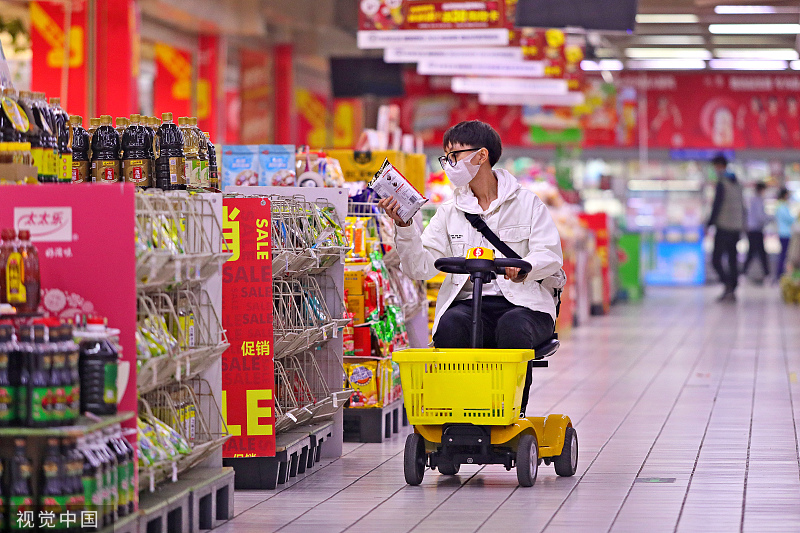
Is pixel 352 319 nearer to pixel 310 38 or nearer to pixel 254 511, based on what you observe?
pixel 254 511

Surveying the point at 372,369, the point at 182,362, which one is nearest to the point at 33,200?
the point at 182,362

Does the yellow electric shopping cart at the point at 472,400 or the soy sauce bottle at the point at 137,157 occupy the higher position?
the soy sauce bottle at the point at 137,157

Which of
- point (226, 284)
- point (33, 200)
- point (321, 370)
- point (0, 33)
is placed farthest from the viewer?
point (0, 33)

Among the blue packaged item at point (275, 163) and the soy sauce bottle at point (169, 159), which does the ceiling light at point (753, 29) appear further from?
the soy sauce bottle at point (169, 159)

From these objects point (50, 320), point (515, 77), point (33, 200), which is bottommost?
point (50, 320)

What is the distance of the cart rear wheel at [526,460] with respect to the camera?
4652 millimetres

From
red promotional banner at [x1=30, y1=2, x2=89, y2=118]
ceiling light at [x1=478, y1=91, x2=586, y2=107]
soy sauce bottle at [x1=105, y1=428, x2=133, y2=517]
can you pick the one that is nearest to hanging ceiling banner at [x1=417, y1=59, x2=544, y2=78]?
ceiling light at [x1=478, y1=91, x2=586, y2=107]

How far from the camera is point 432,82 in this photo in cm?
2300

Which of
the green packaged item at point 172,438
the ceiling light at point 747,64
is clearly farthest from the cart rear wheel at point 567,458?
the ceiling light at point 747,64

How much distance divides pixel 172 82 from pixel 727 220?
7.78 meters

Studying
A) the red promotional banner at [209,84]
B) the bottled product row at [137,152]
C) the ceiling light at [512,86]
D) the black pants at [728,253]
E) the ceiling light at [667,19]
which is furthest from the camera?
the black pants at [728,253]

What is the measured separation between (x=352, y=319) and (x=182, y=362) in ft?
6.91

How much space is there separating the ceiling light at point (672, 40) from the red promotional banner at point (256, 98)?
216 inches

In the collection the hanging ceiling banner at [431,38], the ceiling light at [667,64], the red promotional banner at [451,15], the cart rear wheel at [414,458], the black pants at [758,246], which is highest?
the ceiling light at [667,64]
